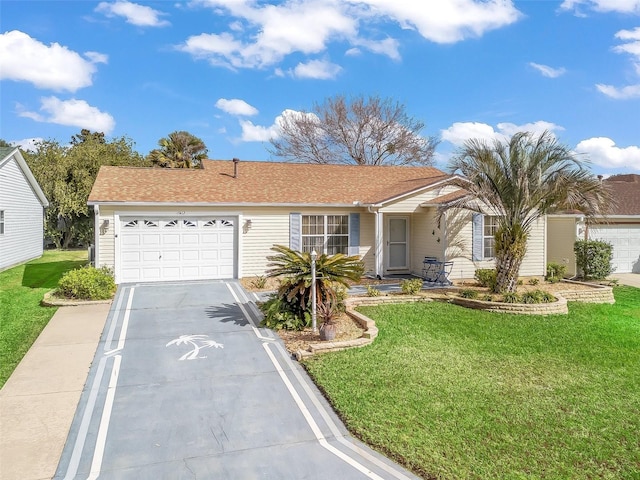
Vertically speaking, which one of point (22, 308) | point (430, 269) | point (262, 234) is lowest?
point (22, 308)

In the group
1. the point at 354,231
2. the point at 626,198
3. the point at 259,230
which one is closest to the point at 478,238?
the point at 354,231

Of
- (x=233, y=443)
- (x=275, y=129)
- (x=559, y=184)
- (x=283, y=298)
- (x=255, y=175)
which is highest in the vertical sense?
(x=275, y=129)

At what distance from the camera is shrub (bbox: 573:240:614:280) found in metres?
16.0

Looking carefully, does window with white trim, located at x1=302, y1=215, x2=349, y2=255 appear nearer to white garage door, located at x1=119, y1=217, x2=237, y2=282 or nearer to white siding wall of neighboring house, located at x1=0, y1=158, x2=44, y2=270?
white garage door, located at x1=119, y1=217, x2=237, y2=282

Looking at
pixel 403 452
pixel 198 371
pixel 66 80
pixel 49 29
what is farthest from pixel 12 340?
pixel 66 80

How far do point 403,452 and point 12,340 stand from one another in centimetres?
816

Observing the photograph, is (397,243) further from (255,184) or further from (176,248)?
(176,248)

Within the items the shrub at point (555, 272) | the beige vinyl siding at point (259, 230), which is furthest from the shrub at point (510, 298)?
the beige vinyl siding at point (259, 230)

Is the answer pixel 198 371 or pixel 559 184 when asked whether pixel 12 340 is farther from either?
pixel 559 184

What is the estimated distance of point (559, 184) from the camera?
11.4 m

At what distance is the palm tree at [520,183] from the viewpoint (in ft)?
37.7

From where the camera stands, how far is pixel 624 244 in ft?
61.7

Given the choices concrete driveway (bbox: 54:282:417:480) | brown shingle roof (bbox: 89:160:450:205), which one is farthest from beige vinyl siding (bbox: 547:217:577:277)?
concrete driveway (bbox: 54:282:417:480)

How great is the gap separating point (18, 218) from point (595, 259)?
25610 mm
